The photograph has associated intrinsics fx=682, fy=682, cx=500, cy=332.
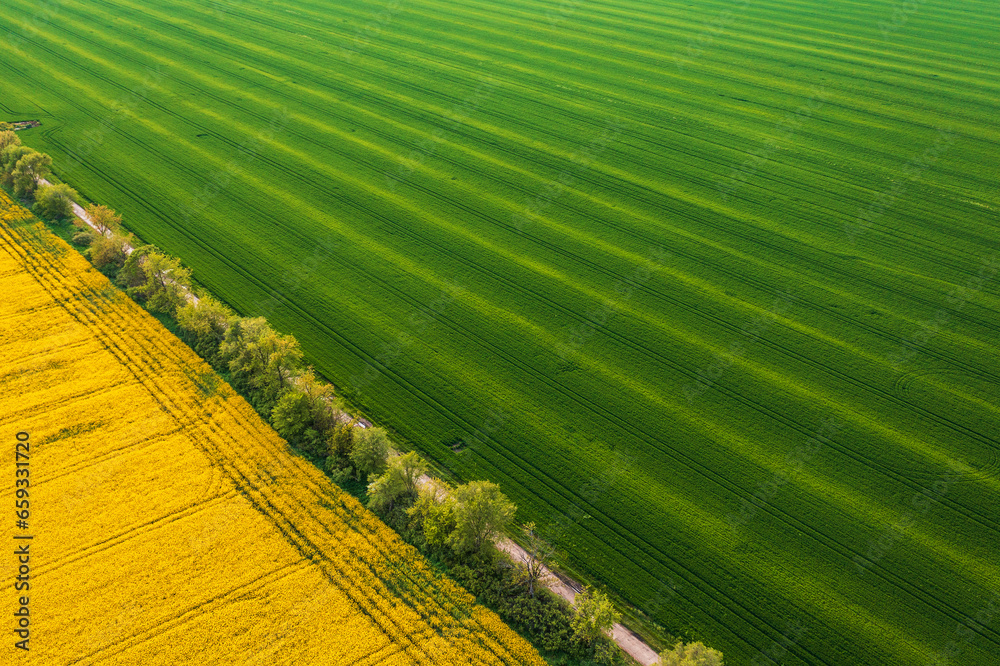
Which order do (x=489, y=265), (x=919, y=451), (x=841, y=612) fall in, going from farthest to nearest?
Result: (x=489, y=265)
(x=919, y=451)
(x=841, y=612)

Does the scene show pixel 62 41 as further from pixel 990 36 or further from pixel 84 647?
pixel 990 36

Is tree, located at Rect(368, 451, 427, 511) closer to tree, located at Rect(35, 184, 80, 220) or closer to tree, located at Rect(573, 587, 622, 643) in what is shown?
tree, located at Rect(573, 587, 622, 643)

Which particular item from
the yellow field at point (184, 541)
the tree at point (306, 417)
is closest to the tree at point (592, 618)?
the yellow field at point (184, 541)

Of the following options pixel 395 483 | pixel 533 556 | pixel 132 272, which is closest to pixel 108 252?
pixel 132 272

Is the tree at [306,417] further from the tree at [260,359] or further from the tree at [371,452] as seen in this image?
the tree at [371,452]

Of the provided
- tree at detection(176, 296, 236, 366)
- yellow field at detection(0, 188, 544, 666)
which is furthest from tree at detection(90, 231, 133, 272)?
A: tree at detection(176, 296, 236, 366)

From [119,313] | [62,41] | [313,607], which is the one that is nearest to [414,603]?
[313,607]
